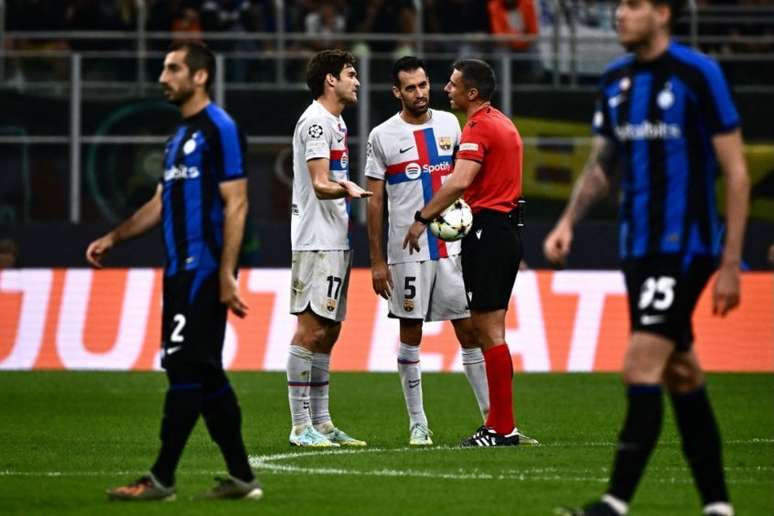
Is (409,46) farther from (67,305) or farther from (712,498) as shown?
(712,498)

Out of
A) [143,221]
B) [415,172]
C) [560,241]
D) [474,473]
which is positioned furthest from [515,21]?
[560,241]

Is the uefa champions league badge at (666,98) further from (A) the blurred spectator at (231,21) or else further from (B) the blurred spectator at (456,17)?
(B) the blurred spectator at (456,17)

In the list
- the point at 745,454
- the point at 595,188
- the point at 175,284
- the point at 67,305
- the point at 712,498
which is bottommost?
the point at 67,305

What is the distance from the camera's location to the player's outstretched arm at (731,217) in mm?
6562

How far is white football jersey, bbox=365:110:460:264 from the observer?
1077cm

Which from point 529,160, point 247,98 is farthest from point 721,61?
point 247,98

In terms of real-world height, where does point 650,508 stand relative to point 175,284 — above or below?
below

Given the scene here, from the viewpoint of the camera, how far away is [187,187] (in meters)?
7.67

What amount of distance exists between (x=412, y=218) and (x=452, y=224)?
2.46ft

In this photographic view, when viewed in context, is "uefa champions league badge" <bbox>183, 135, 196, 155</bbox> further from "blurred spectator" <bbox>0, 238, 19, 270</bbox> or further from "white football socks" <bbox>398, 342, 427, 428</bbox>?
"blurred spectator" <bbox>0, 238, 19, 270</bbox>

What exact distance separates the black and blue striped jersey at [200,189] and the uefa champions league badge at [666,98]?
78.2 inches

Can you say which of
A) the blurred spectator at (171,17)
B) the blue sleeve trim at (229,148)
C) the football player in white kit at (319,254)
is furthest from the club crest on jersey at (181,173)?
the blurred spectator at (171,17)

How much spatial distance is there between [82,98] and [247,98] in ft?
6.61

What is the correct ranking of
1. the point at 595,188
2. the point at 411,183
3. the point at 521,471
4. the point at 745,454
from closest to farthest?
the point at 595,188, the point at 521,471, the point at 745,454, the point at 411,183
